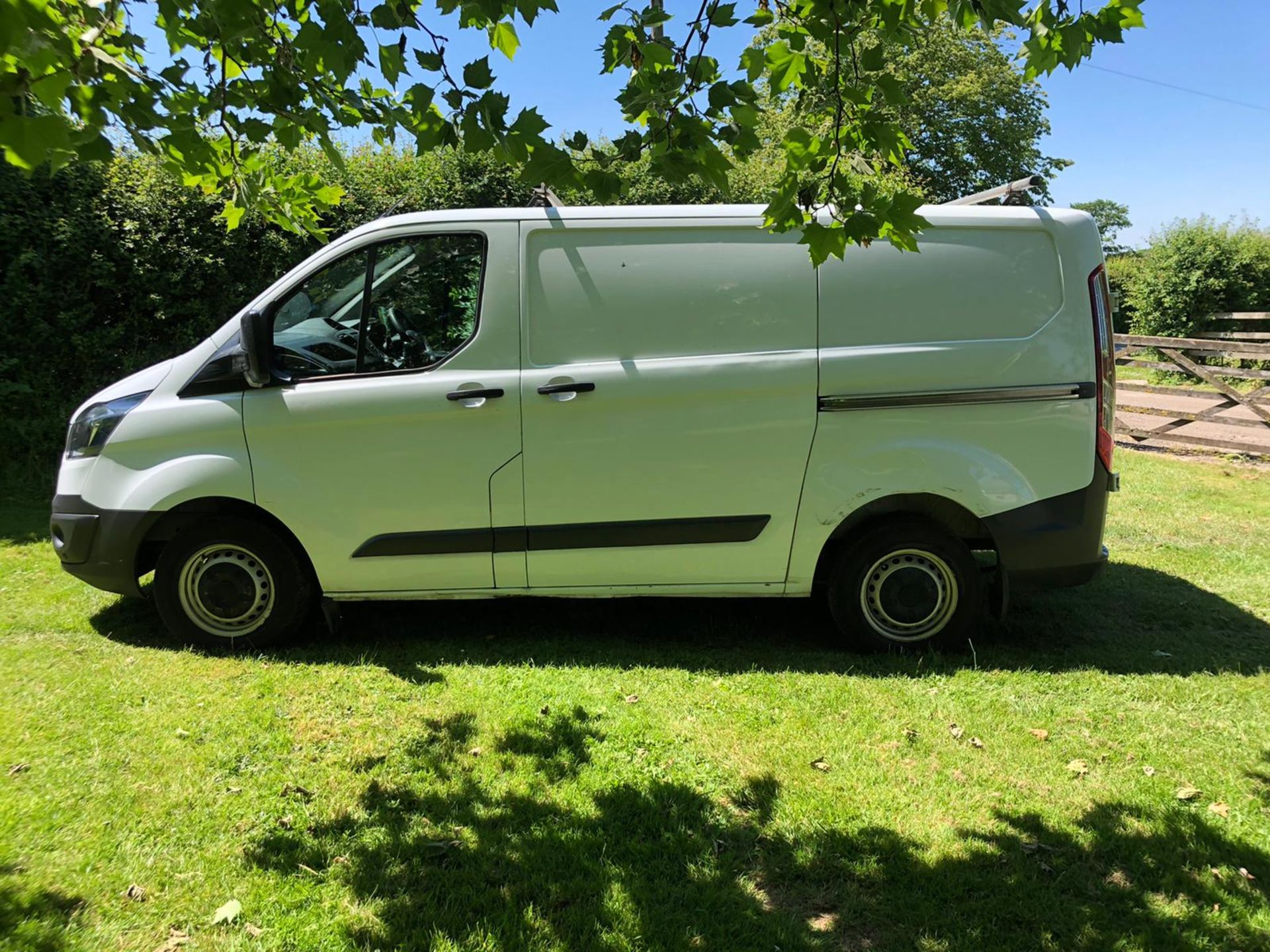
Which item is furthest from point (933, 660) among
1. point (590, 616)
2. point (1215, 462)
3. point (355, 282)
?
point (1215, 462)

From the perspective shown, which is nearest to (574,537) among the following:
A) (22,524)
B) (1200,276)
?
(22,524)

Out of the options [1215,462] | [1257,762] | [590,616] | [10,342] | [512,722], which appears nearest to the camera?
[1257,762]

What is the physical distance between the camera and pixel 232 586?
422 cm

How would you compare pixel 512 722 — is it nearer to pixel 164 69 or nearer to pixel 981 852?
pixel 981 852

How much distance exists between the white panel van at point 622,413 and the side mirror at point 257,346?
11 mm

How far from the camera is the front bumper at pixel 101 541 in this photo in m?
4.11

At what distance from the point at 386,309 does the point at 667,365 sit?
4.74ft

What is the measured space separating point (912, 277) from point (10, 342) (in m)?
7.61

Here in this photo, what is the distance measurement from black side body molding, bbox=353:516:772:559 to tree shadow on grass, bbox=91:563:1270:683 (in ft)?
1.90

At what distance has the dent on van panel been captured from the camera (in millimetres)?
3992

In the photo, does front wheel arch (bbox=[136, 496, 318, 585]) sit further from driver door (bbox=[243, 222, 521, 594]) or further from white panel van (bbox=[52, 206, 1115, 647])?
driver door (bbox=[243, 222, 521, 594])

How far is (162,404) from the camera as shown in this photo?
13.4 ft

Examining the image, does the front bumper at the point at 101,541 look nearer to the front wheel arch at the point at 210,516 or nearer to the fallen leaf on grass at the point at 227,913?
the front wheel arch at the point at 210,516

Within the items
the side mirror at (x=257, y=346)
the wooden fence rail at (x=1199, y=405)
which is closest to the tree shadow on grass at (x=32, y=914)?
the side mirror at (x=257, y=346)
